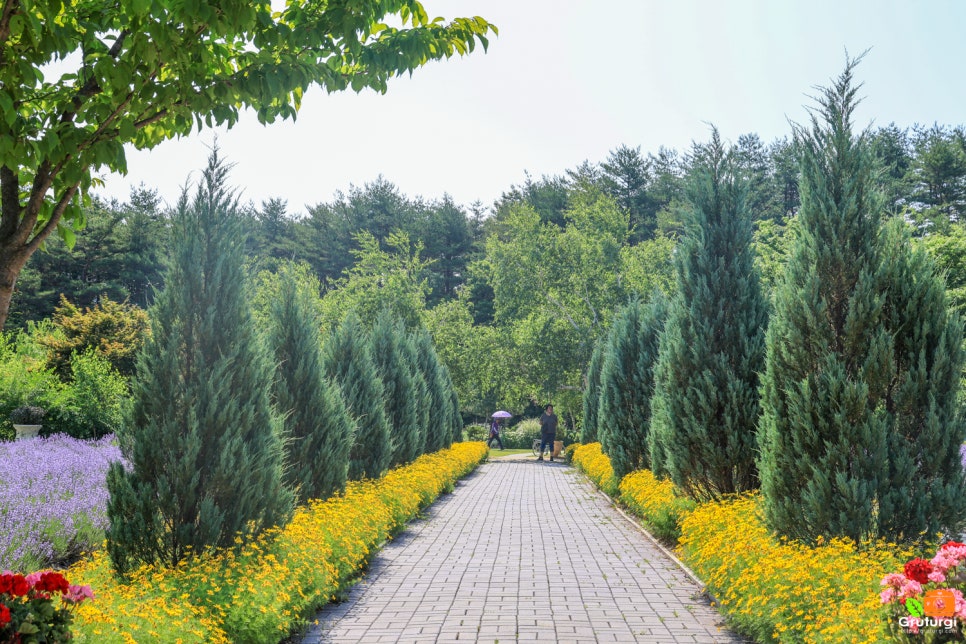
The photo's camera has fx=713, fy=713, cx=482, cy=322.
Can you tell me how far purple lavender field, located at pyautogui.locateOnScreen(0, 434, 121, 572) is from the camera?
711cm

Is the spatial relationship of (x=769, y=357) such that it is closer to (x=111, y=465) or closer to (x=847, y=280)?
(x=847, y=280)

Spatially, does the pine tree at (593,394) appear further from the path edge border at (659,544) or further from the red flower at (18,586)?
the red flower at (18,586)

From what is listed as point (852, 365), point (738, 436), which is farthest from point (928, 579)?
point (738, 436)

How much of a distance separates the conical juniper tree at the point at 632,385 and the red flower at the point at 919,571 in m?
10.7

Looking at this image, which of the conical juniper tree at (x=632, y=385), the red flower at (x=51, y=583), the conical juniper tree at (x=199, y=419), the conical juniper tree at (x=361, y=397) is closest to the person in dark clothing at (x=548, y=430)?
the conical juniper tree at (x=632, y=385)

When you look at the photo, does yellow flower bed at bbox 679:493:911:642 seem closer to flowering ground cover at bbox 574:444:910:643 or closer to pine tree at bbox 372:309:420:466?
flowering ground cover at bbox 574:444:910:643

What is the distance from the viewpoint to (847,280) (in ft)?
22.4

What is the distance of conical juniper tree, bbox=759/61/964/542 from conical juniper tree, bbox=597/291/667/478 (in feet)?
25.8

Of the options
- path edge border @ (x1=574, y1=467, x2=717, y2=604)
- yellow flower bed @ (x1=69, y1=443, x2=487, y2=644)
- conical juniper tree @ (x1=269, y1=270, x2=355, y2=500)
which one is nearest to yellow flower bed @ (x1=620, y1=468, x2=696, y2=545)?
path edge border @ (x1=574, y1=467, x2=717, y2=604)

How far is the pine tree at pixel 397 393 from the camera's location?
17031 millimetres

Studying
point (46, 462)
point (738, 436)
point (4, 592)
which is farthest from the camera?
point (46, 462)

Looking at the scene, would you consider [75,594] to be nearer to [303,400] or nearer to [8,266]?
[8,266]

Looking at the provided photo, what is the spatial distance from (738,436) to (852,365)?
306 cm

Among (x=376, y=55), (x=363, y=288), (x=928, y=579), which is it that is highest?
(x=363, y=288)
